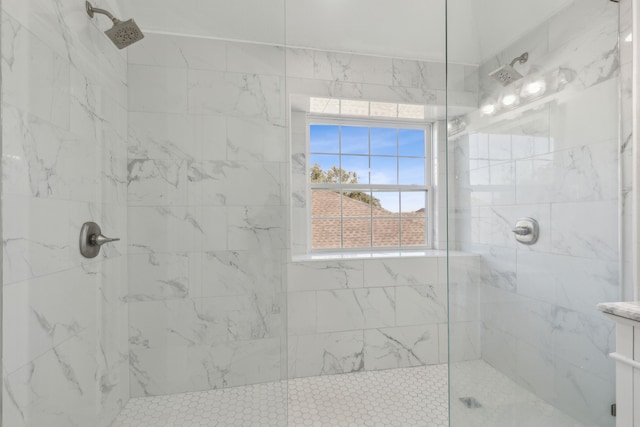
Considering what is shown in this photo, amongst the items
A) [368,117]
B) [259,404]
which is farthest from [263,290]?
[368,117]

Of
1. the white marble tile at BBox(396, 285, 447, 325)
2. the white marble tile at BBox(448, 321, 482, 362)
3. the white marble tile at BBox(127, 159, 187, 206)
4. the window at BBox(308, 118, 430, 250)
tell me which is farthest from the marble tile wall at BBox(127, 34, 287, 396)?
the window at BBox(308, 118, 430, 250)

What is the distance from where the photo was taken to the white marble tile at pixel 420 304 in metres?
2.43

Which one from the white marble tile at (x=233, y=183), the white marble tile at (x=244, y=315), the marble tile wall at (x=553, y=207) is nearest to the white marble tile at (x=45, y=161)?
the white marble tile at (x=233, y=183)

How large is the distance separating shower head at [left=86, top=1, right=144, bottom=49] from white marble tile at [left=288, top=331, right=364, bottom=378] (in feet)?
6.18

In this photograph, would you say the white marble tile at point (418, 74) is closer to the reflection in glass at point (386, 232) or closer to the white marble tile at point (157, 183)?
the reflection in glass at point (386, 232)

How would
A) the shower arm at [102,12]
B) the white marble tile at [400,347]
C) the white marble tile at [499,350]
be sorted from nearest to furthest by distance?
the shower arm at [102,12] < the white marble tile at [499,350] < the white marble tile at [400,347]

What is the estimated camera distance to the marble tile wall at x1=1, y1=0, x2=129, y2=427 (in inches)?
37.8

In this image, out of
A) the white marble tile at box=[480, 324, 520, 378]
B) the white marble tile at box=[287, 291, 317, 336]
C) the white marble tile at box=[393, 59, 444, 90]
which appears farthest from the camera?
the white marble tile at box=[393, 59, 444, 90]

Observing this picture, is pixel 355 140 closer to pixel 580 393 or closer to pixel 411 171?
pixel 411 171

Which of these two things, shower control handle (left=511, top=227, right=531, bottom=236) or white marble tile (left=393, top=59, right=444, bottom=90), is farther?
white marble tile (left=393, top=59, right=444, bottom=90)

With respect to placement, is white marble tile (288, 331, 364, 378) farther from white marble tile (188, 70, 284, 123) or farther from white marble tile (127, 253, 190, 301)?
white marble tile (188, 70, 284, 123)

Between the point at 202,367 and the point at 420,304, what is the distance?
5.52 ft

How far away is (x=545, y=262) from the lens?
128cm

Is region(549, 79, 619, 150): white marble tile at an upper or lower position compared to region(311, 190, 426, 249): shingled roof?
upper
